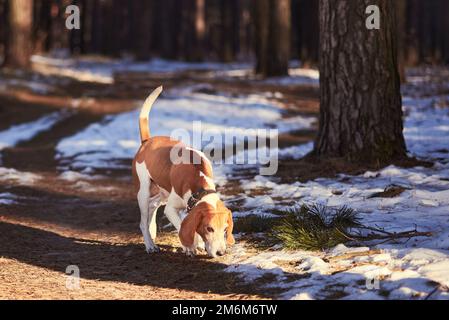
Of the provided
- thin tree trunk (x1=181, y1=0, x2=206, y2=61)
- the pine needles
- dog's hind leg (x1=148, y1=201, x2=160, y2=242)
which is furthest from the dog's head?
thin tree trunk (x1=181, y1=0, x2=206, y2=61)

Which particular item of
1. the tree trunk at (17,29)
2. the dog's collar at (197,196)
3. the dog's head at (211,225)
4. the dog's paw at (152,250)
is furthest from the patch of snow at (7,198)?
the tree trunk at (17,29)

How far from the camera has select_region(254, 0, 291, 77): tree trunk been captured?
938 inches

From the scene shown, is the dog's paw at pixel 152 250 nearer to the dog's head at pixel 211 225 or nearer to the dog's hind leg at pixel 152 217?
the dog's hind leg at pixel 152 217

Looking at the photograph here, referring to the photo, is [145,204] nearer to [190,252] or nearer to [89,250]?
[89,250]

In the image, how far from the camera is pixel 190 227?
569 centimetres

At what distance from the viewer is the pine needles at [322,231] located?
19.9ft

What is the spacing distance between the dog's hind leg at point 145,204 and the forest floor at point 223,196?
5.1 inches

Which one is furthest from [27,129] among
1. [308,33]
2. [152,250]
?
[308,33]

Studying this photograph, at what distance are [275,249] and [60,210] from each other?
12.0ft

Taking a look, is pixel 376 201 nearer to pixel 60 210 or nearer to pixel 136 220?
pixel 136 220

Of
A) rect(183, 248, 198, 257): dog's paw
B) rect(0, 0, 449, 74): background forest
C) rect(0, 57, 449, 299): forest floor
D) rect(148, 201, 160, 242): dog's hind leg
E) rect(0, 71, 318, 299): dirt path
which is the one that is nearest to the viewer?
rect(0, 57, 449, 299): forest floor

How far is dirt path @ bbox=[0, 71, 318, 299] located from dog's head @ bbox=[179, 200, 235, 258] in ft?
0.95

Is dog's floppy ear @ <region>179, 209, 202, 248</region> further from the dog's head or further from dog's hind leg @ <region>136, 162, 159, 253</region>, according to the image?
dog's hind leg @ <region>136, 162, 159, 253</region>
